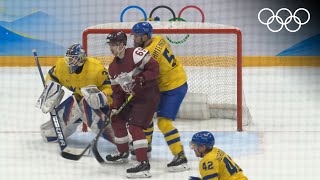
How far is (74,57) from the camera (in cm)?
709

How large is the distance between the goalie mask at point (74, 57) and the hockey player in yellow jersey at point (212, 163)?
1696 millimetres

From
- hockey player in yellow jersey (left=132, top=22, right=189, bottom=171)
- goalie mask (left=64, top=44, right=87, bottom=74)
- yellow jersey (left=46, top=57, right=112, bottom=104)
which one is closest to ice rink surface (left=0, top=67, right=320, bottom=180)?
hockey player in yellow jersey (left=132, top=22, right=189, bottom=171)

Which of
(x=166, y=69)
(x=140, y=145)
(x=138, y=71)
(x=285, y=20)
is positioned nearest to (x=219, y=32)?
(x=166, y=69)

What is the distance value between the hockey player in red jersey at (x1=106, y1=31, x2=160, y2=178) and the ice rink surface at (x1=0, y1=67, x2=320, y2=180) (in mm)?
217

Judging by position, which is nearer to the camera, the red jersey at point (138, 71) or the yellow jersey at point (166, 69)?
the red jersey at point (138, 71)

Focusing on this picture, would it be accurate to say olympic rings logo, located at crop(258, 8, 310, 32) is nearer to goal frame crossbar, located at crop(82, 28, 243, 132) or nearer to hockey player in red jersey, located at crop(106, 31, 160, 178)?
goal frame crossbar, located at crop(82, 28, 243, 132)

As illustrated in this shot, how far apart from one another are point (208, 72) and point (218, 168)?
343 cm

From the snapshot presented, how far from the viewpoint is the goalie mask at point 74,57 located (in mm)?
7082

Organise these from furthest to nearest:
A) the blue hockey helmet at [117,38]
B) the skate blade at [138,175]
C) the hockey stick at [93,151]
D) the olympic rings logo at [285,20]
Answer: the olympic rings logo at [285,20]
the hockey stick at [93,151]
the blue hockey helmet at [117,38]
the skate blade at [138,175]

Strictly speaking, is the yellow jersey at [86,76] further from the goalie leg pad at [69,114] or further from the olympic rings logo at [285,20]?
the olympic rings logo at [285,20]

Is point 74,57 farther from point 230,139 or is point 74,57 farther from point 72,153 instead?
point 230,139

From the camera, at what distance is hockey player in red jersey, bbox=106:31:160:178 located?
21.8ft

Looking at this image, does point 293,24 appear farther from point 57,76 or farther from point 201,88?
point 57,76

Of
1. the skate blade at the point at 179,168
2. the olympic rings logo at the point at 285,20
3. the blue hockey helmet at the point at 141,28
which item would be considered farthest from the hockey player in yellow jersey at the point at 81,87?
the olympic rings logo at the point at 285,20
